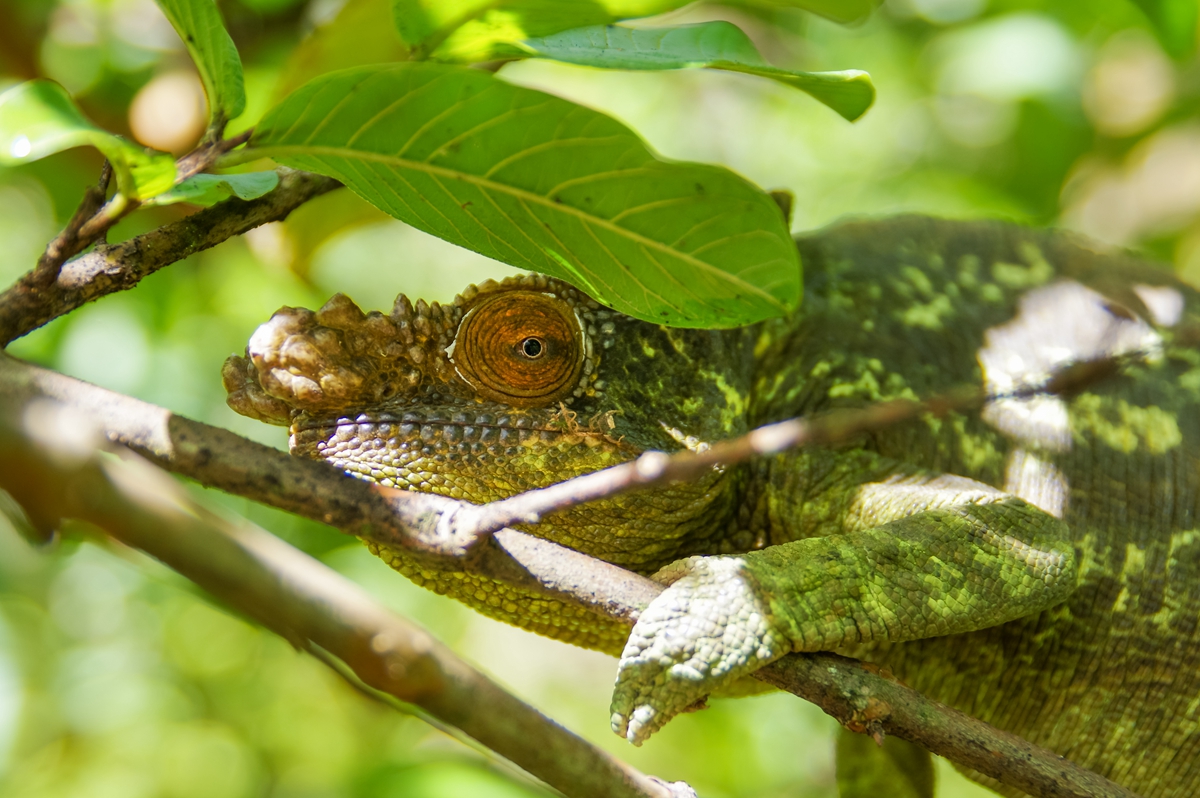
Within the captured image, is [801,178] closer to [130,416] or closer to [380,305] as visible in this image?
[380,305]

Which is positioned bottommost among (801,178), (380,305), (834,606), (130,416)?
(380,305)

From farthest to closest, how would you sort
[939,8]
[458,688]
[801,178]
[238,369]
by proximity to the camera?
[801,178] → [939,8] → [238,369] → [458,688]

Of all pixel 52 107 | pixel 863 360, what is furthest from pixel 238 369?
pixel 863 360

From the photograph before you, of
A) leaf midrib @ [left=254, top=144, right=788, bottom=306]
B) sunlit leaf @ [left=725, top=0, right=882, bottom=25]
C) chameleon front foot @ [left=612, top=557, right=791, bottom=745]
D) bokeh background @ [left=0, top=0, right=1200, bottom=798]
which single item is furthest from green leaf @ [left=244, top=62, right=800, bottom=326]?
bokeh background @ [left=0, top=0, right=1200, bottom=798]

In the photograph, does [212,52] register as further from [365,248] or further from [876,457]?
[365,248]

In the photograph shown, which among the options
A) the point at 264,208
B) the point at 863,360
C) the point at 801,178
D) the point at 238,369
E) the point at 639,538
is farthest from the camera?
the point at 801,178

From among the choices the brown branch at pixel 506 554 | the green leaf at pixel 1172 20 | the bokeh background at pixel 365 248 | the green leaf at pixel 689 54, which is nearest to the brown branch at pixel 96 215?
the brown branch at pixel 506 554

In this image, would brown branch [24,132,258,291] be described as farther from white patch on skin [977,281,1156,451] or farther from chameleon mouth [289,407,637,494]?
white patch on skin [977,281,1156,451]
